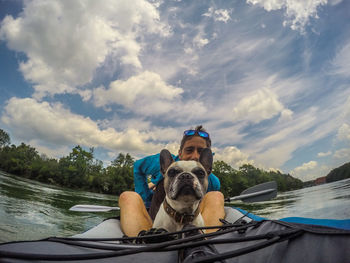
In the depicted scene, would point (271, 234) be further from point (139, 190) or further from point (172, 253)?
point (139, 190)

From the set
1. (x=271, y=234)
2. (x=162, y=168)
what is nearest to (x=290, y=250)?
(x=271, y=234)

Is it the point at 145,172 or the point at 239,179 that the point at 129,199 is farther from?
the point at 239,179

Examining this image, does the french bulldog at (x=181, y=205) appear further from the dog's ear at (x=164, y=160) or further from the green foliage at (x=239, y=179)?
the green foliage at (x=239, y=179)

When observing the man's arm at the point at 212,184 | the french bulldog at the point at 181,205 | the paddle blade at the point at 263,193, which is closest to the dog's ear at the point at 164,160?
the french bulldog at the point at 181,205

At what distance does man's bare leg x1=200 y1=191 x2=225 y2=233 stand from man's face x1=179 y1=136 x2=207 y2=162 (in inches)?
24.0

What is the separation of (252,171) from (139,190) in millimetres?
55814

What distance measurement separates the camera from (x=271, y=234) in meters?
0.74

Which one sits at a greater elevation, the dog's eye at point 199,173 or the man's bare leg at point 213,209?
the dog's eye at point 199,173

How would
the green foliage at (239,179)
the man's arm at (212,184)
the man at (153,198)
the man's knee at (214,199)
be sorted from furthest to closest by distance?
the green foliage at (239,179), the man's arm at (212,184), the man's knee at (214,199), the man at (153,198)

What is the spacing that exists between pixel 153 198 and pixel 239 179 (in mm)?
44186

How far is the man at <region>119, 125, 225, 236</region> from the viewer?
1773 mm

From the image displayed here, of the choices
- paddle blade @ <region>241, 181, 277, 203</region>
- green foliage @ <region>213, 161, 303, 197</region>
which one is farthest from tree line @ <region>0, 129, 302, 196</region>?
paddle blade @ <region>241, 181, 277, 203</region>

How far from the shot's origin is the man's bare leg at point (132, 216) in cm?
171

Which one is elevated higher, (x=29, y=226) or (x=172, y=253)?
(x=172, y=253)
